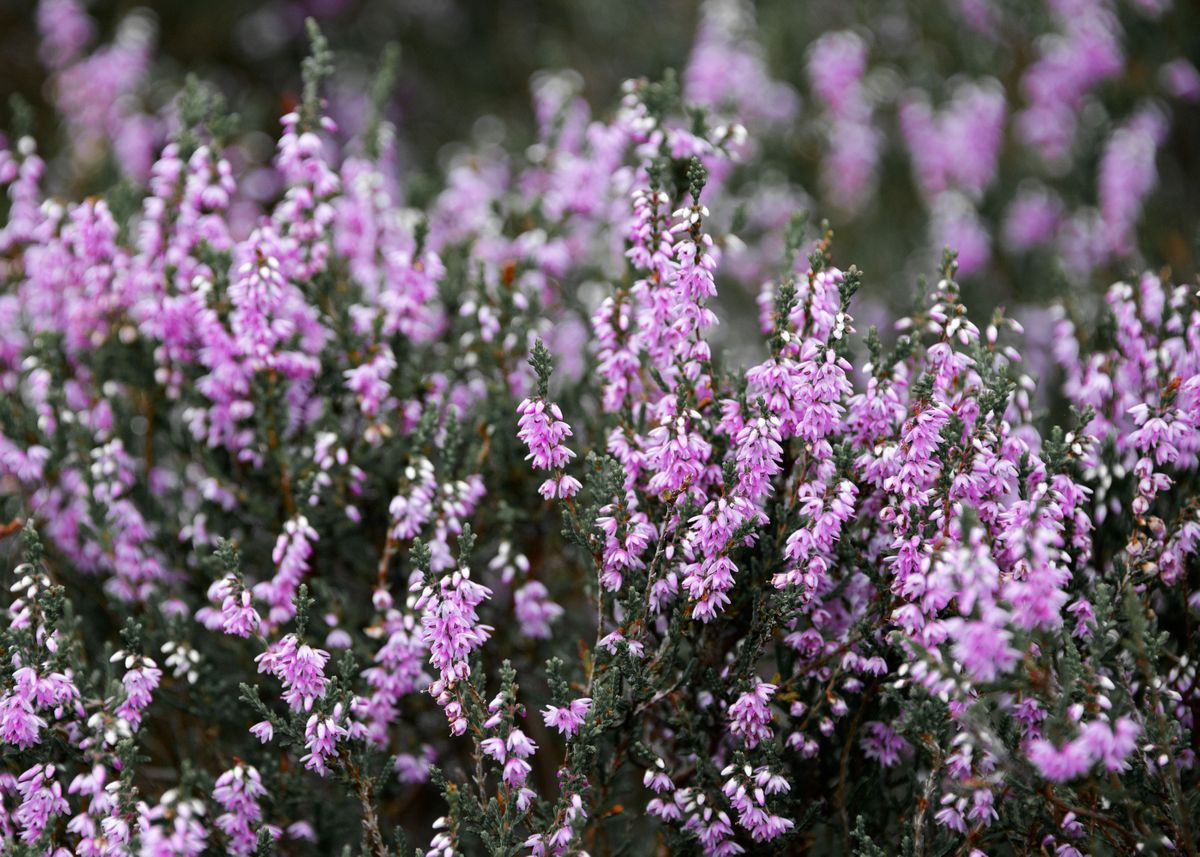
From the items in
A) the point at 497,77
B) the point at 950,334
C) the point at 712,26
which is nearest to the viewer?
the point at 950,334

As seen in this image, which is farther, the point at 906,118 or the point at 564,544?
the point at 906,118

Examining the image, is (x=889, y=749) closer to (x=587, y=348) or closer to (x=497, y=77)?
(x=587, y=348)

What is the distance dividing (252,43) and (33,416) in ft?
26.9

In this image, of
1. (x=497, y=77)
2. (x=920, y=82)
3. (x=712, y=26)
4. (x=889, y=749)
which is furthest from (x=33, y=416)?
(x=497, y=77)

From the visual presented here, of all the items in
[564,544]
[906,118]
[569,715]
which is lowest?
[569,715]

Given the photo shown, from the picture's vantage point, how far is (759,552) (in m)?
4.11

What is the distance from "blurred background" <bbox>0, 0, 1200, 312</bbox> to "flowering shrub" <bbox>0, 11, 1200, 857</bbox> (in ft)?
6.33

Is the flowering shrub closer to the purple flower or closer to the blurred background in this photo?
the purple flower

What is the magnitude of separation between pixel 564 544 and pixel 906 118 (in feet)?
17.5

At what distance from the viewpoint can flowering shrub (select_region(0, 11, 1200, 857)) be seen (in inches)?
136

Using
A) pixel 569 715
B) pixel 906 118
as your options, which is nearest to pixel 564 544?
pixel 569 715

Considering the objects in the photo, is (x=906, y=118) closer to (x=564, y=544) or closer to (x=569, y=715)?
(x=564, y=544)

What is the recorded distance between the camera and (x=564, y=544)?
517 cm

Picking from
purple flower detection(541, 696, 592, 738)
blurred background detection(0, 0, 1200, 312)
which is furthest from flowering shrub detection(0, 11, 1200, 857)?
blurred background detection(0, 0, 1200, 312)
